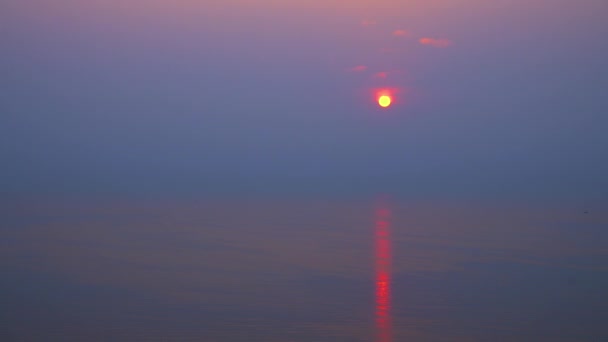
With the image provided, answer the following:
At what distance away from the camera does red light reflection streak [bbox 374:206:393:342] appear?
976cm

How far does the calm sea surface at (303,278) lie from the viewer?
9852mm

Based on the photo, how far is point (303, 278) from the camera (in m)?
Answer: 13.3

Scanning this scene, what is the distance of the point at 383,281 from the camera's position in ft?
42.9

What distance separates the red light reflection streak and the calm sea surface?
0.12 ft

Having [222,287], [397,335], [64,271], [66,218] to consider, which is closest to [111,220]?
[66,218]

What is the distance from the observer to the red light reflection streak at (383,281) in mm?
9758

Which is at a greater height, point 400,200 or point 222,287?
point 400,200

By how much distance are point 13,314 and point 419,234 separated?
39.9ft

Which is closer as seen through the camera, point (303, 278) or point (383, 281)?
point (383, 281)

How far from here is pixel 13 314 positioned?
34.1ft

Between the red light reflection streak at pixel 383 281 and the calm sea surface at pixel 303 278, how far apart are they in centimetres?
4

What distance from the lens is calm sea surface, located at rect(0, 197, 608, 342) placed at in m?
9.85

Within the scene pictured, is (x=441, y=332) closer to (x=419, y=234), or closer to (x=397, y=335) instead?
(x=397, y=335)

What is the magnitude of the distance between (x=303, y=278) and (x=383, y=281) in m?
1.58
